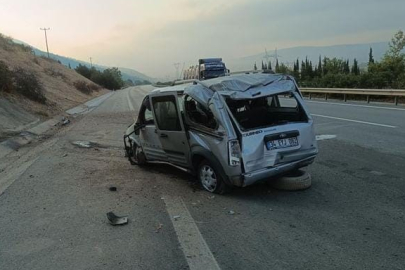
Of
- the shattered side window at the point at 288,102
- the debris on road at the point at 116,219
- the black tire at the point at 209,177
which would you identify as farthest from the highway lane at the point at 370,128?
the debris on road at the point at 116,219

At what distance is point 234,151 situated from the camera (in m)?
5.59

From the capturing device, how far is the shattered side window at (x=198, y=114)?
595cm

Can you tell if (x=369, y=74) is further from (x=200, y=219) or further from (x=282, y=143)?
(x=200, y=219)

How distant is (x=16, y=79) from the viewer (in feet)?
75.7

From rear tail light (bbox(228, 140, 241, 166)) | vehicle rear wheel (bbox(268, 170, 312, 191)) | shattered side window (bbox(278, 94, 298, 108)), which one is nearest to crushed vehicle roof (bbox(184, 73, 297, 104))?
shattered side window (bbox(278, 94, 298, 108))

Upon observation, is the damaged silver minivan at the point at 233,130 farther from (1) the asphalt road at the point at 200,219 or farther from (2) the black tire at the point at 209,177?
(1) the asphalt road at the point at 200,219

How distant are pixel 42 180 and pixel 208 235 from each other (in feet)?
14.5

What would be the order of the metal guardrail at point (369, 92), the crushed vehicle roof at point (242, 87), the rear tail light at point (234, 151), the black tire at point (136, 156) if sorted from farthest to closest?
the metal guardrail at point (369, 92), the black tire at point (136, 156), the crushed vehicle roof at point (242, 87), the rear tail light at point (234, 151)

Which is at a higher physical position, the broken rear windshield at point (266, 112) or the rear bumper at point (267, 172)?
the broken rear windshield at point (266, 112)

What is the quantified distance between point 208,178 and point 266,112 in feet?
5.62

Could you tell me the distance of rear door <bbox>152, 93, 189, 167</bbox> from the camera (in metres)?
6.60

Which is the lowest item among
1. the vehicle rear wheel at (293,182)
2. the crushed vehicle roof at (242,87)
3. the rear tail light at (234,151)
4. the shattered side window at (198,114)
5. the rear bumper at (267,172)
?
the vehicle rear wheel at (293,182)

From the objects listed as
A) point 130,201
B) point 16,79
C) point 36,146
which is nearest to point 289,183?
point 130,201

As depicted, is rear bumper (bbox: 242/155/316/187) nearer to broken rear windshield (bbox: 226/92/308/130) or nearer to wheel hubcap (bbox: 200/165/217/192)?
wheel hubcap (bbox: 200/165/217/192)
